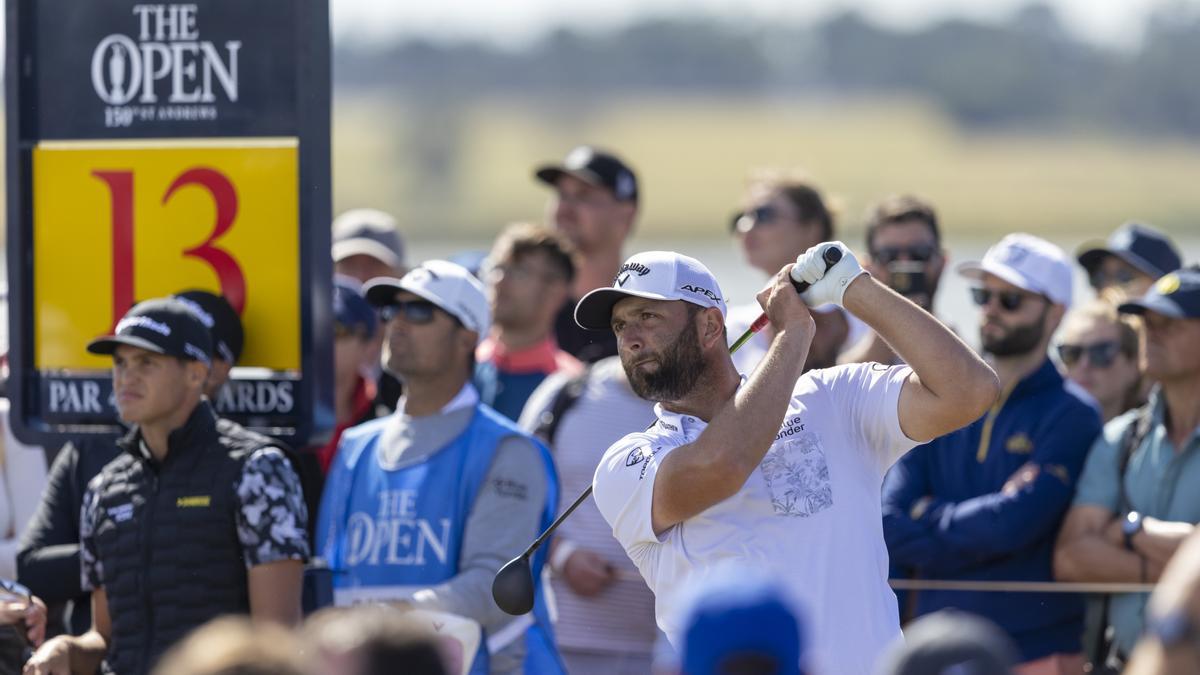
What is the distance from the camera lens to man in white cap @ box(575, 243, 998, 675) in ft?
16.1

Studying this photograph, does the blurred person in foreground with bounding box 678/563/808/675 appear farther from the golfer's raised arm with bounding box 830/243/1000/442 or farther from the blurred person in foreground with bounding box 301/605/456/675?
the golfer's raised arm with bounding box 830/243/1000/442

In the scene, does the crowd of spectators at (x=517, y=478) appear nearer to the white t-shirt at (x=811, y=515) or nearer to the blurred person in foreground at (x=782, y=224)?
the blurred person in foreground at (x=782, y=224)

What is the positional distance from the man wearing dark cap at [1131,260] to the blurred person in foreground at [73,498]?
4.24 m

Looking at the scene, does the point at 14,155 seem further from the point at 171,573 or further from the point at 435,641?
the point at 435,641

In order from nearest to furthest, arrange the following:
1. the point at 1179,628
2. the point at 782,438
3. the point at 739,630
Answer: the point at 1179,628
the point at 739,630
the point at 782,438

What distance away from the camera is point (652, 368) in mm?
5172

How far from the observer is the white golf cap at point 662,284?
5.19 metres

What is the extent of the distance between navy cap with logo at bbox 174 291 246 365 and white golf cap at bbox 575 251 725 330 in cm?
171

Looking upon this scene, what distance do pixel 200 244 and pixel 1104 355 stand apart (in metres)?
3.87

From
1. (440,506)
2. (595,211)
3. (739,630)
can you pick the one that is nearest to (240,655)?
(739,630)

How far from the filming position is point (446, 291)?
7070mm

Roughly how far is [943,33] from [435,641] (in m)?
66.9

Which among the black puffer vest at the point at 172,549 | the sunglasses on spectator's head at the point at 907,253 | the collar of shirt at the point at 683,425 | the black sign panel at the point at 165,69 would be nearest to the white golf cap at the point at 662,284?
the collar of shirt at the point at 683,425

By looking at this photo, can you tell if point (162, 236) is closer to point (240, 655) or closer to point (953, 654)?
point (240, 655)
